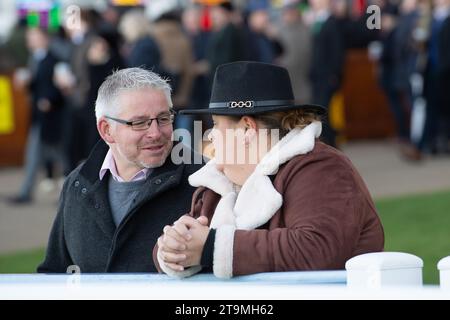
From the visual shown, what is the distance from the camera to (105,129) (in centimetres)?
414

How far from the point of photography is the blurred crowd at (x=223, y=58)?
11078mm

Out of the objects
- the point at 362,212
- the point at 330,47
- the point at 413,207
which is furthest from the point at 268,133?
the point at 330,47

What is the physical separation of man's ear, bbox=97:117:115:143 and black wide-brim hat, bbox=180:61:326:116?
739 millimetres

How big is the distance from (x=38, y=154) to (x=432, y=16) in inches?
186

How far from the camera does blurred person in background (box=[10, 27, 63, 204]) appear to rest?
12062 mm

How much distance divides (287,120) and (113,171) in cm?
100

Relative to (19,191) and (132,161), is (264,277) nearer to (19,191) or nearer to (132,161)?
(132,161)

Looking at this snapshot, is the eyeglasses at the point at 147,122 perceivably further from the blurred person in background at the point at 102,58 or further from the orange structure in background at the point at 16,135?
the orange structure in background at the point at 16,135

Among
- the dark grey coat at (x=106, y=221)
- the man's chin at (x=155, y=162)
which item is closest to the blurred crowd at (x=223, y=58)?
the dark grey coat at (x=106, y=221)

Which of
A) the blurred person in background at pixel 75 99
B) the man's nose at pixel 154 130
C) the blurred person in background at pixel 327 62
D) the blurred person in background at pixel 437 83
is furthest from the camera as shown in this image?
the blurred person in background at pixel 437 83

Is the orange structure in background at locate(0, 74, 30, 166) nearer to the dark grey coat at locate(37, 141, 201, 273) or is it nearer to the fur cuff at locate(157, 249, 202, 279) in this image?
the dark grey coat at locate(37, 141, 201, 273)

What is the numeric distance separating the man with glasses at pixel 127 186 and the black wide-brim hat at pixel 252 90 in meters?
0.58

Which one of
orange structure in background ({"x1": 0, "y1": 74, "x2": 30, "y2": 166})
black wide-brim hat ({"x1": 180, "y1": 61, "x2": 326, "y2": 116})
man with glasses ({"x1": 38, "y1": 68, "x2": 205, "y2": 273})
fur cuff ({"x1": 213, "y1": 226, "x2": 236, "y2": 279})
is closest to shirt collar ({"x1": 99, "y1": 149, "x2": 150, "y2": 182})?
man with glasses ({"x1": 38, "y1": 68, "x2": 205, "y2": 273})

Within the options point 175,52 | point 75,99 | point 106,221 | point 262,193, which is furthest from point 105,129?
point 75,99
